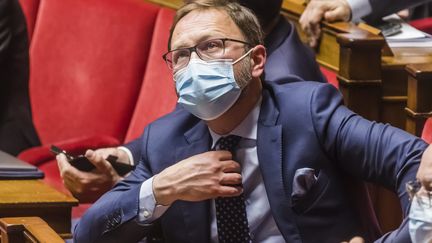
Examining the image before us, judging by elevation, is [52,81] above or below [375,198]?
below

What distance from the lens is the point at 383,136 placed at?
1.67 m

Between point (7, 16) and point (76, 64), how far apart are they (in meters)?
0.31

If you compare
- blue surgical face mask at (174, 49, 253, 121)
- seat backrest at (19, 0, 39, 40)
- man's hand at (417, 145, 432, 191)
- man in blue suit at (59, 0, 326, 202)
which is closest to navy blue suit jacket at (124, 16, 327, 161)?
man in blue suit at (59, 0, 326, 202)

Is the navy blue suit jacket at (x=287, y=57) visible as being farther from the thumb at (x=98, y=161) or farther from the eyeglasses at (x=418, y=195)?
the eyeglasses at (x=418, y=195)

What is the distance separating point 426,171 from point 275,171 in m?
0.42

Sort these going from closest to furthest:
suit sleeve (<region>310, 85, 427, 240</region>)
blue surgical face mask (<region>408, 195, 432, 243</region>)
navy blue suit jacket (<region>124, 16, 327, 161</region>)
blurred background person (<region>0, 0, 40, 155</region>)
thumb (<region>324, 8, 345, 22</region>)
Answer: blue surgical face mask (<region>408, 195, 432, 243</region>)
suit sleeve (<region>310, 85, 427, 240</region>)
navy blue suit jacket (<region>124, 16, 327, 161</region>)
thumb (<region>324, 8, 345, 22</region>)
blurred background person (<region>0, 0, 40, 155</region>)

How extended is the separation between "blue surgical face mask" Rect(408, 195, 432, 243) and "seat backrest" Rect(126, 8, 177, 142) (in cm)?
190

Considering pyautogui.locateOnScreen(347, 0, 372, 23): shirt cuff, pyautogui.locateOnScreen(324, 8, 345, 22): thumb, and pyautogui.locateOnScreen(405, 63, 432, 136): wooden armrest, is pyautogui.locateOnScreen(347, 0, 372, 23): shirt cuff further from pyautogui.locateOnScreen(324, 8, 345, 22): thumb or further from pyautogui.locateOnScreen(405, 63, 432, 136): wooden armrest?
pyautogui.locateOnScreen(405, 63, 432, 136): wooden armrest

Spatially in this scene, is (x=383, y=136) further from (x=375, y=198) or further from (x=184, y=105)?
(x=375, y=198)

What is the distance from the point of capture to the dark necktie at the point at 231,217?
181cm

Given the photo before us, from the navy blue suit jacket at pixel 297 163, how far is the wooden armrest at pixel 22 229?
110 mm

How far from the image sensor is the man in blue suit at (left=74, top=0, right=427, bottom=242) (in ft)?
5.75

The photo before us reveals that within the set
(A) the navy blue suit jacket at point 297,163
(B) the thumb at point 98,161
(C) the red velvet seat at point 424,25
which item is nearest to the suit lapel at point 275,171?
(A) the navy blue suit jacket at point 297,163

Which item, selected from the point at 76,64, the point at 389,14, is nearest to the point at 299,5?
the point at 389,14
